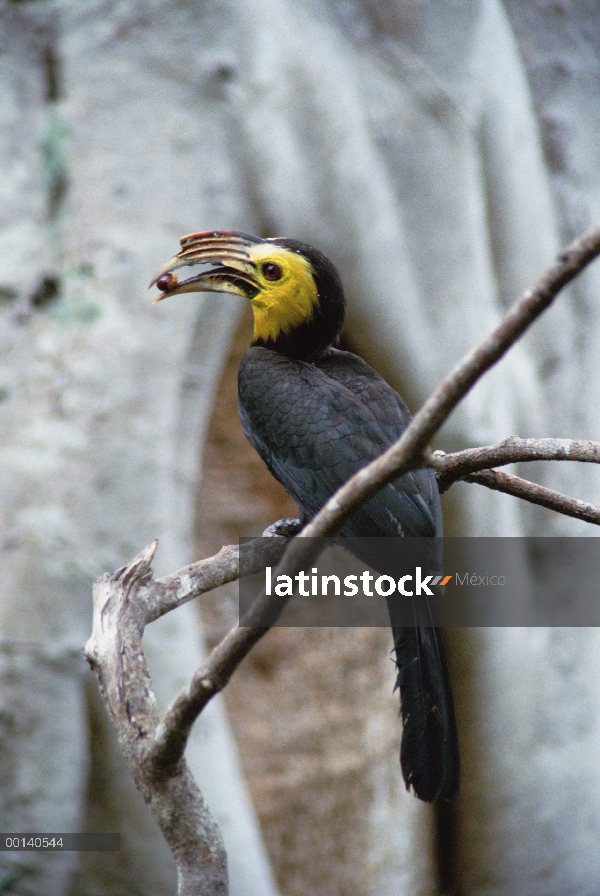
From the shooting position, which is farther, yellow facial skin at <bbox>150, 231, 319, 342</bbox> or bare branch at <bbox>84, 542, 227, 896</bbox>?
A: yellow facial skin at <bbox>150, 231, 319, 342</bbox>

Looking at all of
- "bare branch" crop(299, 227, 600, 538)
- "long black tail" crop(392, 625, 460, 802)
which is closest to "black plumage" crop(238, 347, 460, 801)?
"long black tail" crop(392, 625, 460, 802)

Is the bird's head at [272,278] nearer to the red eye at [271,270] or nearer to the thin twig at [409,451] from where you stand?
the red eye at [271,270]

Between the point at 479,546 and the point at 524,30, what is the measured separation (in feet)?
4.77

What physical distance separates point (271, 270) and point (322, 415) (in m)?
0.26

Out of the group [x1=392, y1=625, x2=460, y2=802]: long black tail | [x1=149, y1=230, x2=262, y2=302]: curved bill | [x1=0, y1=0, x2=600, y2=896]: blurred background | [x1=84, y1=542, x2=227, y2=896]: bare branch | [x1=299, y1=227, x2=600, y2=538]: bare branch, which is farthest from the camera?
[x1=0, y1=0, x2=600, y2=896]: blurred background

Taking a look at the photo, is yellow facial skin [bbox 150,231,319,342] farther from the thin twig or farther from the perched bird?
the thin twig

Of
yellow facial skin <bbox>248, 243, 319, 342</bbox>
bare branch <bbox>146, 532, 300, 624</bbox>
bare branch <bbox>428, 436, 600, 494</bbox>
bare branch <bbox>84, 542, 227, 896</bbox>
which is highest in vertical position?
yellow facial skin <bbox>248, 243, 319, 342</bbox>

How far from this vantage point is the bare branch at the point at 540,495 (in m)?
1.01

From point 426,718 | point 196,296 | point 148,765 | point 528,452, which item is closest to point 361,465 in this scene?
point 528,452

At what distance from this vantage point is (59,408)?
197 cm

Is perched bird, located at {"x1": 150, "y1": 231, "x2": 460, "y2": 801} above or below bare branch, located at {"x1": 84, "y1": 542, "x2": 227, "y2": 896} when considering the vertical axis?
above

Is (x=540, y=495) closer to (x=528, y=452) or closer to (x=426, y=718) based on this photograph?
(x=528, y=452)

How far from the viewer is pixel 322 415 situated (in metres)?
1.17

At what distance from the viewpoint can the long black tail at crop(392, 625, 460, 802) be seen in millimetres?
927
